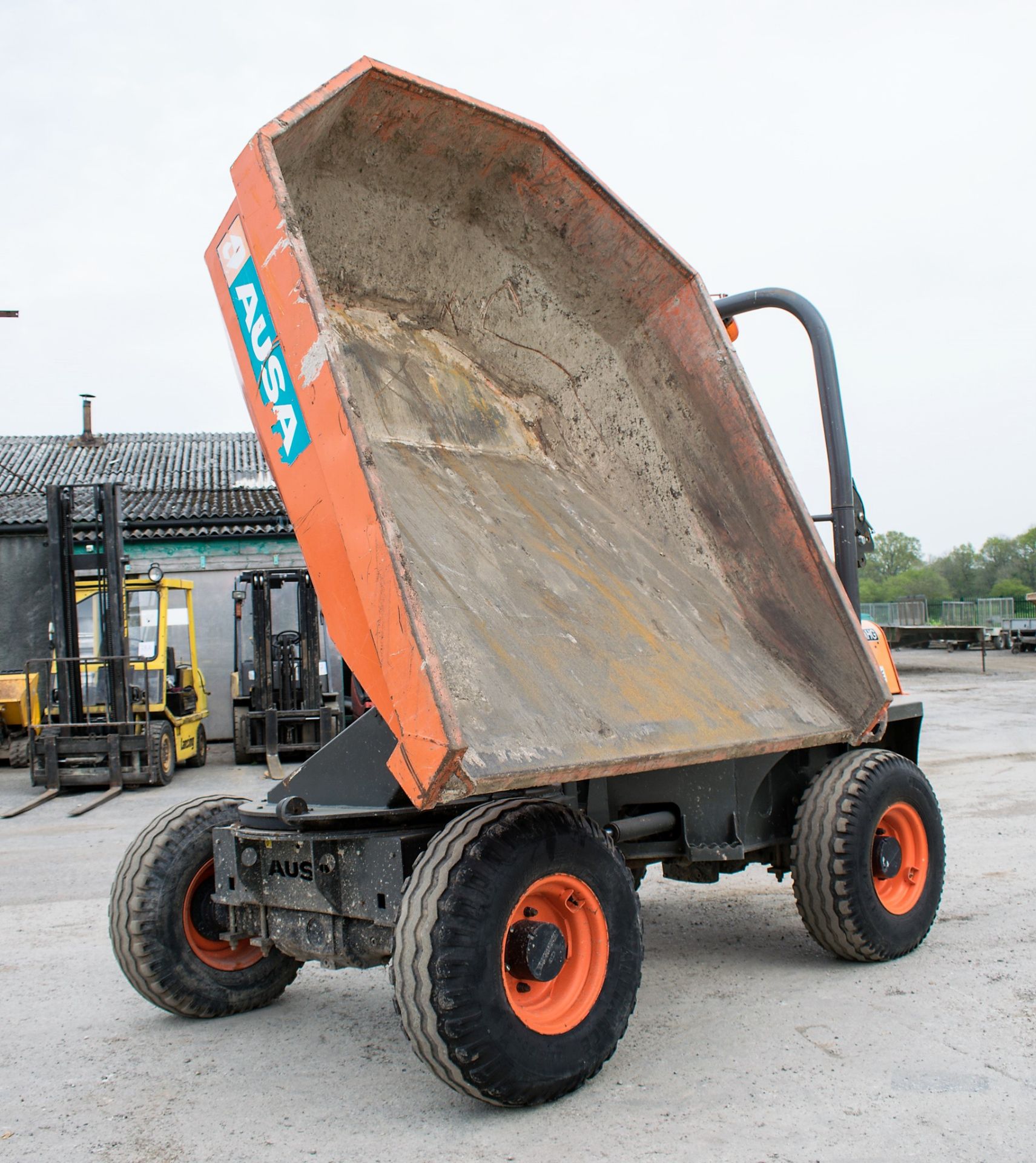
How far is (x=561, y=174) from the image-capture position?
181 inches

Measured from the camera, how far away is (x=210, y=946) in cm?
407

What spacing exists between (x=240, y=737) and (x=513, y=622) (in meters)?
10.4

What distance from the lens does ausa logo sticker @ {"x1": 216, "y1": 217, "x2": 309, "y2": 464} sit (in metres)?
3.39

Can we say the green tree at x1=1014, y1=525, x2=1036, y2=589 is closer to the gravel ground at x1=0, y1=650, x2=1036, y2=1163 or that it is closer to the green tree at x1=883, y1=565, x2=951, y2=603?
the green tree at x1=883, y1=565, x2=951, y2=603

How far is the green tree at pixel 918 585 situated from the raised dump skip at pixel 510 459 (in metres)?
102

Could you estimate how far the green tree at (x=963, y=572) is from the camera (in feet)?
333

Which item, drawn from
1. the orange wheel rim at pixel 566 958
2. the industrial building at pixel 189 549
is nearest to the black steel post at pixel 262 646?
the industrial building at pixel 189 549

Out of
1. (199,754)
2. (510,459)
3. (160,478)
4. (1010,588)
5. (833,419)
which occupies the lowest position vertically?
(199,754)

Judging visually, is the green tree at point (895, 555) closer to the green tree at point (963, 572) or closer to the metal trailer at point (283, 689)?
the green tree at point (963, 572)


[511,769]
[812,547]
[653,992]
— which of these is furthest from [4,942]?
[812,547]

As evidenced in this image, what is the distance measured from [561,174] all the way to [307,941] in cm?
321

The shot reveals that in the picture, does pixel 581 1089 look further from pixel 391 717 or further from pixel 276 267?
pixel 276 267

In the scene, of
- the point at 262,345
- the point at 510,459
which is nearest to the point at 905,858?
the point at 510,459

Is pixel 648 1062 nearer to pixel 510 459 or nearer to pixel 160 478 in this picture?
pixel 510 459
